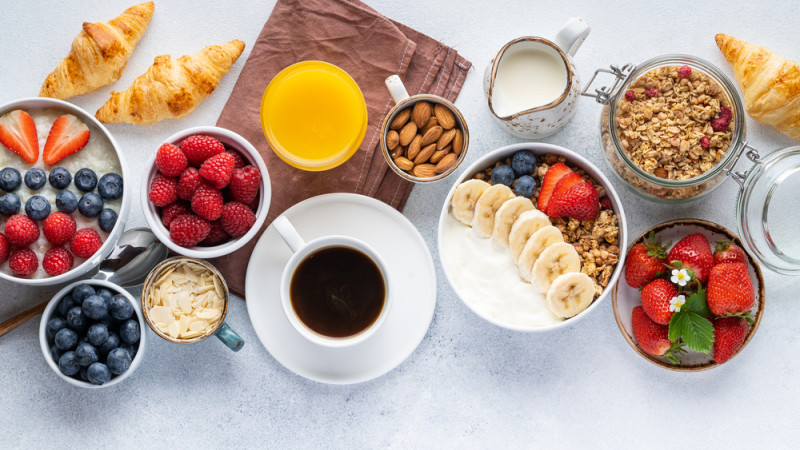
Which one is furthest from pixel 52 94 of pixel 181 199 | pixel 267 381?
pixel 267 381

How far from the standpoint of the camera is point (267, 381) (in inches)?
70.9

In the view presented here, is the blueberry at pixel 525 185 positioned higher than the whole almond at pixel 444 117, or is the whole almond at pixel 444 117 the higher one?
the whole almond at pixel 444 117

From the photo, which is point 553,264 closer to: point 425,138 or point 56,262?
point 425,138

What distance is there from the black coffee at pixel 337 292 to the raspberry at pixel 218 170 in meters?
0.33

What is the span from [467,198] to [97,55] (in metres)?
1.08

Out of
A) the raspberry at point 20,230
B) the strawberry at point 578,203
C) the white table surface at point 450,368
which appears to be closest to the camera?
the raspberry at point 20,230

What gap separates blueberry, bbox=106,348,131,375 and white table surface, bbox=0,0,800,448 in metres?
0.24

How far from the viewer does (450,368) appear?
5.89 feet

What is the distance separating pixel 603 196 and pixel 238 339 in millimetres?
1033

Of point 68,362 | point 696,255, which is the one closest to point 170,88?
point 68,362

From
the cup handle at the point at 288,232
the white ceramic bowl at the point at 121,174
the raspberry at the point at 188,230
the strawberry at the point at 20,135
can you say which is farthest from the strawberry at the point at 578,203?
the strawberry at the point at 20,135

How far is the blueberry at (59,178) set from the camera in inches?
57.7

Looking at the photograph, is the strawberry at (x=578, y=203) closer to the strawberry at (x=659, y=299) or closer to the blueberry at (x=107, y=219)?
the strawberry at (x=659, y=299)

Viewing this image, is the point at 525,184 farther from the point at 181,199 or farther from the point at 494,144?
the point at 181,199
